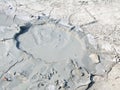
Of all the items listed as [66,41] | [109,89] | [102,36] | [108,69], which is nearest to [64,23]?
[66,41]

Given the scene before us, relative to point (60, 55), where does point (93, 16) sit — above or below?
above

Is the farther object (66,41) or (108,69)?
(66,41)

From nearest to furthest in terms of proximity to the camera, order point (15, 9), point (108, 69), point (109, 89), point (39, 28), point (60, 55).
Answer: point (109, 89) → point (108, 69) → point (60, 55) → point (39, 28) → point (15, 9)

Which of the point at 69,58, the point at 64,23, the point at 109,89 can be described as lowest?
the point at 109,89

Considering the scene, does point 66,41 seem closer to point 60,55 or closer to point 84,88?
point 60,55

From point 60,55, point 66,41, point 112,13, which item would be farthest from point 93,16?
point 60,55

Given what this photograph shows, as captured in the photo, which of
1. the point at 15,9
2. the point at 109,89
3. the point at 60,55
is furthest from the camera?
the point at 15,9
